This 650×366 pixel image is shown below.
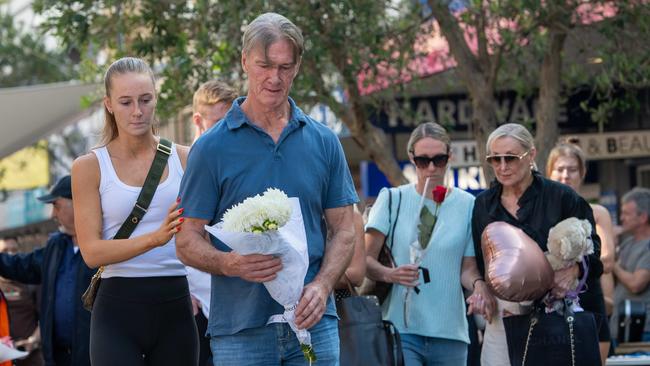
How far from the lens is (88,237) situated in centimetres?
519

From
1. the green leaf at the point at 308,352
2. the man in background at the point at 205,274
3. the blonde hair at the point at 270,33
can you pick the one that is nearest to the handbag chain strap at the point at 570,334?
the man in background at the point at 205,274

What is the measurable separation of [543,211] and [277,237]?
2619 millimetres

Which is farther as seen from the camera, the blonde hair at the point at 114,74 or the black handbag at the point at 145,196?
the blonde hair at the point at 114,74

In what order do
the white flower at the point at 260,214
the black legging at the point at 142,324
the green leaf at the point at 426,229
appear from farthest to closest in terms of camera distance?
the green leaf at the point at 426,229 → the black legging at the point at 142,324 → the white flower at the point at 260,214

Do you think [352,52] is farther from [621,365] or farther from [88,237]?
[88,237]

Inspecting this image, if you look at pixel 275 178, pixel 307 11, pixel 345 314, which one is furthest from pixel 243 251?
pixel 307 11

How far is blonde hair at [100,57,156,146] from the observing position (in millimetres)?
5332

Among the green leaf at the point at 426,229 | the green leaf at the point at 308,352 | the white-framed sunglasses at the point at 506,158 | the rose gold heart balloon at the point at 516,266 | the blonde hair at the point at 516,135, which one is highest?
the blonde hair at the point at 516,135

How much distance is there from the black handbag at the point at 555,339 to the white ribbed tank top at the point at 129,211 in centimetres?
199

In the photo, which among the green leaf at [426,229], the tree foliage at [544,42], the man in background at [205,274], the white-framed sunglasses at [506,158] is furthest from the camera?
the tree foliage at [544,42]

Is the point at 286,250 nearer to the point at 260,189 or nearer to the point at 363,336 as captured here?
the point at 260,189

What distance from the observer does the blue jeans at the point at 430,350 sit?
269 inches

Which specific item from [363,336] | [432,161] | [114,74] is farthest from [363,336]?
[114,74]

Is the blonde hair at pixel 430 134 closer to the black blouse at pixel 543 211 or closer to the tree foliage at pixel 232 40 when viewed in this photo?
the black blouse at pixel 543 211
